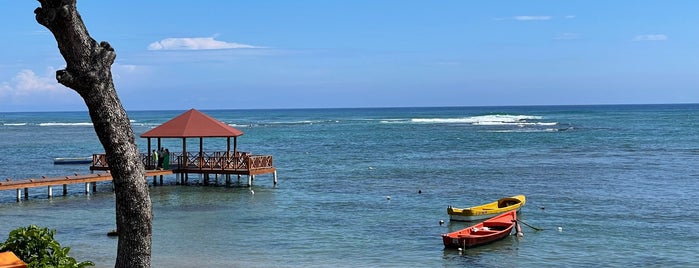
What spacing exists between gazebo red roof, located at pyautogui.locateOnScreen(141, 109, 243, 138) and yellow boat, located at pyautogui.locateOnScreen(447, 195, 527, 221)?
12.5 meters

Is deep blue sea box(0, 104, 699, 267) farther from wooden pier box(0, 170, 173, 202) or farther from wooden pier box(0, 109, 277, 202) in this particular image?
wooden pier box(0, 109, 277, 202)

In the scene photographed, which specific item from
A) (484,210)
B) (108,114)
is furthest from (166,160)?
(108,114)

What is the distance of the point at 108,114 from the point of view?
7.05 meters

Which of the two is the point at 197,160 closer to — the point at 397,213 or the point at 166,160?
the point at 166,160

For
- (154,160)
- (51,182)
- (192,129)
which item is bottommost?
(51,182)

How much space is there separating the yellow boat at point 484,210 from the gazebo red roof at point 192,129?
12462 mm

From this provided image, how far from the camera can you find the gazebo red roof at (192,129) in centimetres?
3519

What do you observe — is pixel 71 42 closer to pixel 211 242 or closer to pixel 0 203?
pixel 211 242

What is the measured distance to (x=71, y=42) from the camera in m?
6.69

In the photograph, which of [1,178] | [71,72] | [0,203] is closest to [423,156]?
[1,178]

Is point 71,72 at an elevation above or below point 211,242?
above

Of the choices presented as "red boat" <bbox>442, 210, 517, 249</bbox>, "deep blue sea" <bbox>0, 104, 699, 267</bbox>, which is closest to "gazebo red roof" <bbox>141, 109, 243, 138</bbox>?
"deep blue sea" <bbox>0, 104, 699, 267</bbox>

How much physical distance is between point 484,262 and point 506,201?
8950 millimetres

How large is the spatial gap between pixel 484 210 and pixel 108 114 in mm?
21193
